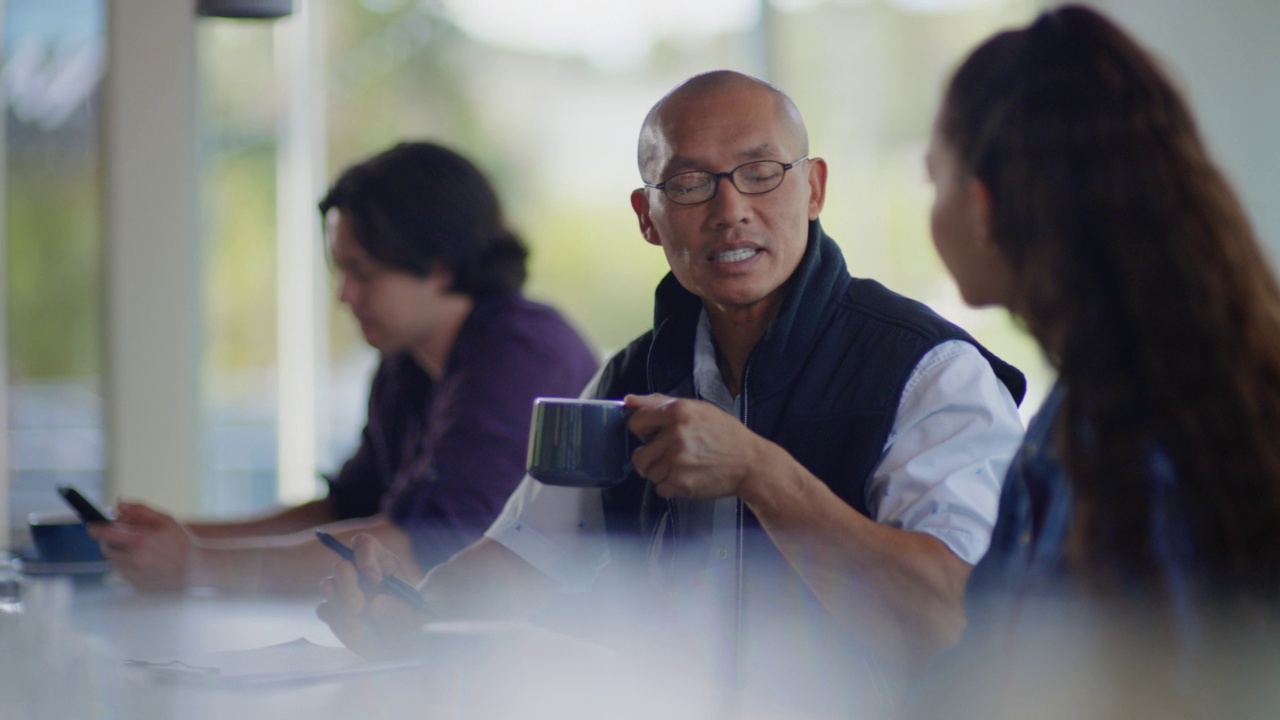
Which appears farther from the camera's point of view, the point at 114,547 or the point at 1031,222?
the point at 114,547

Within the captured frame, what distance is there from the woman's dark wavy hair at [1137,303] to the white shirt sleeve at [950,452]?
310mm

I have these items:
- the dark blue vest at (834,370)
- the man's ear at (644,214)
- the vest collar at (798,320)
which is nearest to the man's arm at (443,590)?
the dark blue vest at (834,370)

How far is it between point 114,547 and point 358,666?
78cm

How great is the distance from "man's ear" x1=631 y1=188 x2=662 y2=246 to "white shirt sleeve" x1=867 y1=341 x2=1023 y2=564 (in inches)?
16.8

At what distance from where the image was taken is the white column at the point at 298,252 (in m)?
3.82

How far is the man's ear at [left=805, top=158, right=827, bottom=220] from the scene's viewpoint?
5.02 ft

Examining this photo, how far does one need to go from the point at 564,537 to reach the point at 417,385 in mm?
772

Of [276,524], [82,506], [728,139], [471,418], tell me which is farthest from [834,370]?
[276,524]

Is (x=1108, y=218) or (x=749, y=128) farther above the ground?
(x=749, y=128)

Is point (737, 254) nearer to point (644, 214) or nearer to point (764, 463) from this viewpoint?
point (644, 214)

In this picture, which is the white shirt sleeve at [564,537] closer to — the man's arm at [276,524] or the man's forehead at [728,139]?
the man's forehead at [728,139]

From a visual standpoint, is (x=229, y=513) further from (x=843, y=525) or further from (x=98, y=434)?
(x=843, y=525)

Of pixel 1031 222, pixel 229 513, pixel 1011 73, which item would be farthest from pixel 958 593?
pixel 229 513

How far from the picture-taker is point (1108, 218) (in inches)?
36.1
